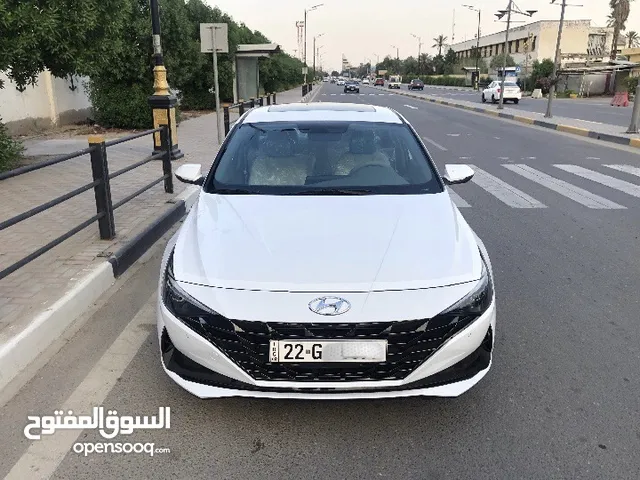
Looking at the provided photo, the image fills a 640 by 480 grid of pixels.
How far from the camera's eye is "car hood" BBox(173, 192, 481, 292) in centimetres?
279

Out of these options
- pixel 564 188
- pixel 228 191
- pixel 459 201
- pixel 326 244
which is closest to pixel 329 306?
pixel 326 244

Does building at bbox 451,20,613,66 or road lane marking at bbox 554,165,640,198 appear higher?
building at bbox 451,20,613,66

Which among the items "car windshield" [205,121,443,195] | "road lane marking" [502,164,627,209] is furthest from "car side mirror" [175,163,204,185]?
"road lane marking" [502,164,627,209]

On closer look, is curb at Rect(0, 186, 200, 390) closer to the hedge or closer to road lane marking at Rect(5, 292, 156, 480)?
road lane marking at Rect(5, 292, 156, 480)

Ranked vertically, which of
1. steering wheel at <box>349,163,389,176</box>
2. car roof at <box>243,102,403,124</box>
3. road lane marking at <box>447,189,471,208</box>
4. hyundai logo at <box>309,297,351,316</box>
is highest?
car roof at <box>243,102,403,124</box>

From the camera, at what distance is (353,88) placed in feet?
202

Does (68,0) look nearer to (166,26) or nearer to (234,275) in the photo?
(234,275)

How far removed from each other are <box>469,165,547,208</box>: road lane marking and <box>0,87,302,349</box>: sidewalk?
15.9 feet

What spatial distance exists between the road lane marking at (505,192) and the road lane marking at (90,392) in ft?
18.7

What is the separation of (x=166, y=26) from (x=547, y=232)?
15249 millimetres

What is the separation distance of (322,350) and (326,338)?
0.20 feet

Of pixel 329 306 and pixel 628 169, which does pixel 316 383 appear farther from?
pixel 628 169

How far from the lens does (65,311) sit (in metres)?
4.08

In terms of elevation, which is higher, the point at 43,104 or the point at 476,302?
the point at 43,104
